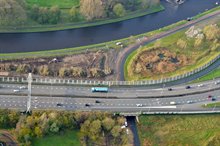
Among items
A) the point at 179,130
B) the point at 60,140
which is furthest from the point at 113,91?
the point at 60,140

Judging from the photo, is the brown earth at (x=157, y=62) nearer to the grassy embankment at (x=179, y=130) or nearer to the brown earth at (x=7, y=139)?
the grassy embankment at (x=179, y=130)

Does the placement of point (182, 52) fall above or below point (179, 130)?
above

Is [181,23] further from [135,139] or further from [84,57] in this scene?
[135,139]

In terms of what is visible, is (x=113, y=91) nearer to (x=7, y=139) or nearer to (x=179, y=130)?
(x=179, y=130)

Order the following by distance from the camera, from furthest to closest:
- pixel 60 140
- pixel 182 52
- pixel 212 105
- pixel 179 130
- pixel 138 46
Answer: pixel 138 46 < pixel 182 52 < pixel 212 105 < pixel 179 130 < pixel 60 140

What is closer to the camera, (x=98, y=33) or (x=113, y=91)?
(x=113, y=91)

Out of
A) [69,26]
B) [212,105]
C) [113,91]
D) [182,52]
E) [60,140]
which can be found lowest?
[60,140]

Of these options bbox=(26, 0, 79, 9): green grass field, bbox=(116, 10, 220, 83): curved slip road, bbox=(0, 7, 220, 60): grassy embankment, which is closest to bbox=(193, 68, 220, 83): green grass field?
bbox=(116, 10, 220, 83): curved slip road
